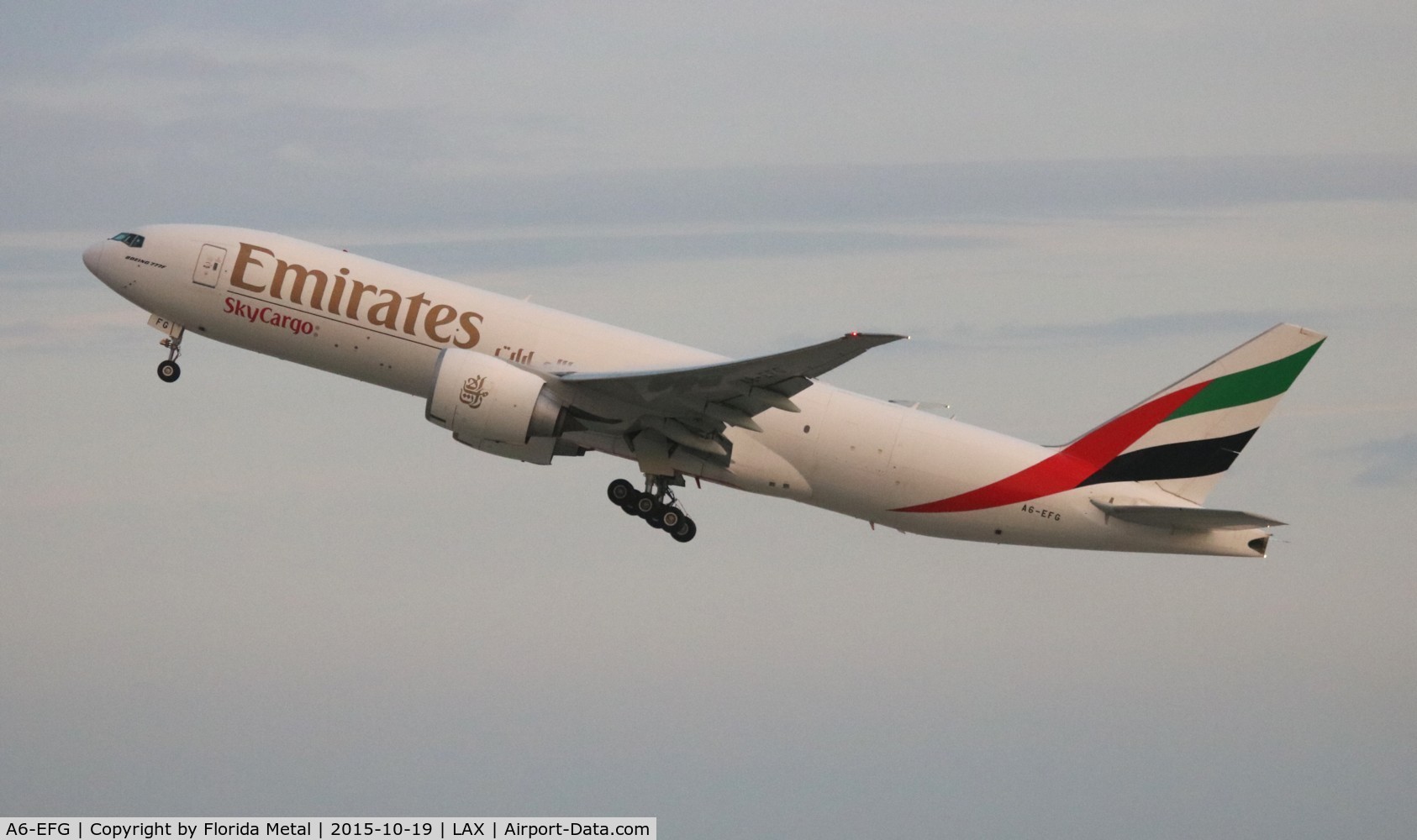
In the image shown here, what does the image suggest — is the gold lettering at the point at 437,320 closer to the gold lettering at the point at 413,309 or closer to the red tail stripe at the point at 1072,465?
the gold lettering at the point at 413,309

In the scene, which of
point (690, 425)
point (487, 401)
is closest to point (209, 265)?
point (487, 401)

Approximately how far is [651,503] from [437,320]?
7.09 metres

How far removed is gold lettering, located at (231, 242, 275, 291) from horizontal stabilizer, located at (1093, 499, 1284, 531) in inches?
836

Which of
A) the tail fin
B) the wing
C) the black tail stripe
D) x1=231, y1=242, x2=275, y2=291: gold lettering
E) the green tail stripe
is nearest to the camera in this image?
the wing

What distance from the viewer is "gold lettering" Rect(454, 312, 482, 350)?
40.1 metres

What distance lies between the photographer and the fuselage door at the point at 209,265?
4116 centimetres

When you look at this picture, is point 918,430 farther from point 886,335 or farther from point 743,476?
point 886,335

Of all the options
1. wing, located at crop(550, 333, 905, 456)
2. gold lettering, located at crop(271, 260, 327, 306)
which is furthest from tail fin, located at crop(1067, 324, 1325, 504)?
gold lettering, located at crop(271, 260, 327, 306)

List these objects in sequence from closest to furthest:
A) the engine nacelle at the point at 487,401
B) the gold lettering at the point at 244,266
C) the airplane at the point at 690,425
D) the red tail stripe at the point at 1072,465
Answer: the engine nacelle at the point at 487,401 → the airplane at the point at 690,425 → the red tail stripe at the point at 1072,465 → the gold lettering at the point at 244,266

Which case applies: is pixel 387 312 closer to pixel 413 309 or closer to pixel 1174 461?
pixel 413 309

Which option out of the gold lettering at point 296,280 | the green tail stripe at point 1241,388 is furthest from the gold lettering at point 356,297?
the green tail stripe at point 1241,388

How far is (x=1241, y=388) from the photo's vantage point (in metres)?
42.4

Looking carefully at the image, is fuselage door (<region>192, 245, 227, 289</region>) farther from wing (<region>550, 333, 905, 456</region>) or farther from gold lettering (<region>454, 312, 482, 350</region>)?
wing (<region>550, 333, 905, 456</region>)

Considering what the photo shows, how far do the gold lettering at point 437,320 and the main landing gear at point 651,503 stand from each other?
5841 millimetres
